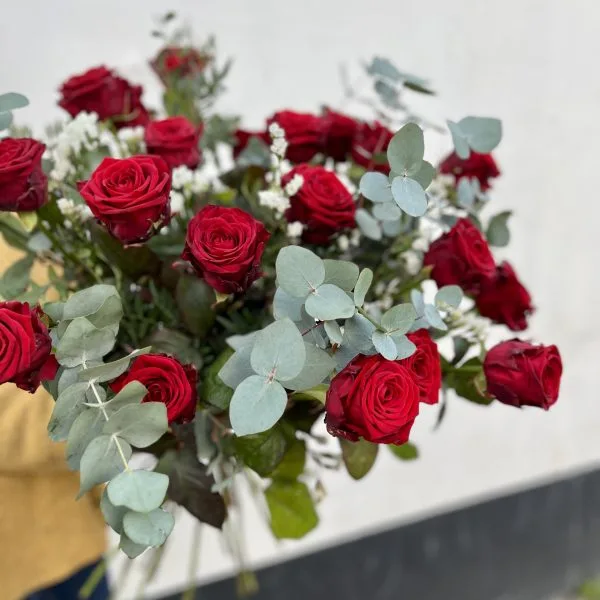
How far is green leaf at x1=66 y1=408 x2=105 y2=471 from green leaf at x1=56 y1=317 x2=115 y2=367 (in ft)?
0.09

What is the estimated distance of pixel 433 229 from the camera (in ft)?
1.80

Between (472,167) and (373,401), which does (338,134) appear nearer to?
(472,167)

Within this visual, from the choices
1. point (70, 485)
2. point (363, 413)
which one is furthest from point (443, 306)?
point (70, 485)

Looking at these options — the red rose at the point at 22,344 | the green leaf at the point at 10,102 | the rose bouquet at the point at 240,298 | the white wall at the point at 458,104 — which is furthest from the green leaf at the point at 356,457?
the white wall at the point at 458,104

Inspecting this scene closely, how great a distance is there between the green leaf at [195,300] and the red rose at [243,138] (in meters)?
0.21

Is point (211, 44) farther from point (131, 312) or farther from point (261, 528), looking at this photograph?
point (261, 528)

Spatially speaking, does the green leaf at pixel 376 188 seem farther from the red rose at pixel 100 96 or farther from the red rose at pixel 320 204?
the red rose at pixel 100 96

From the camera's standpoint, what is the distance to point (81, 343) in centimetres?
34

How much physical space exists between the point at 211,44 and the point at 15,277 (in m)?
0.33

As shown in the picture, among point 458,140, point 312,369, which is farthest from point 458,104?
point 312,369

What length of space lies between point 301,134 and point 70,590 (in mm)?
562

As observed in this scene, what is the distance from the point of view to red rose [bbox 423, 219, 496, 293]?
457mm

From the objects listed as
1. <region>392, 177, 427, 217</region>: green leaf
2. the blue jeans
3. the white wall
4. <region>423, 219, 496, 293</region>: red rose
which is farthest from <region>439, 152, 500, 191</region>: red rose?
the blue jeans

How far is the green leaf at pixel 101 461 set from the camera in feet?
1.05
